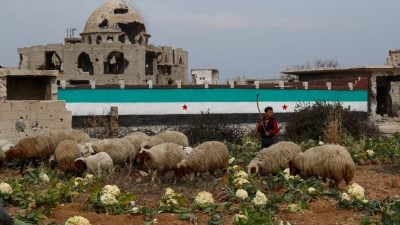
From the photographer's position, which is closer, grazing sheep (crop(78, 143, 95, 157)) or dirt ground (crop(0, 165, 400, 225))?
dirt ground (crop(0, 165, 400, 225))

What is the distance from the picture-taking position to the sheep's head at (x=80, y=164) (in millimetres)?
11156

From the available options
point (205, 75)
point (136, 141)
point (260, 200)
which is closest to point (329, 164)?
point (260, 200)

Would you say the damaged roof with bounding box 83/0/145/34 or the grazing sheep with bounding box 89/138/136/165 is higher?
the damaged roof with bounding box 83/0/145/34

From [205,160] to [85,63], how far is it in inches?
1740

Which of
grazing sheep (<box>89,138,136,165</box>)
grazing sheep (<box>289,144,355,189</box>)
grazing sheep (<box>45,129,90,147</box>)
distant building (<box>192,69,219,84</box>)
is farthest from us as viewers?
distant building (<box>192,69,219,84</box>)

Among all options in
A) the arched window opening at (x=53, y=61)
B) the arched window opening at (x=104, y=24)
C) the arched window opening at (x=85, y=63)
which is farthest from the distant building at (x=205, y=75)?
the arched window opening at (x=53, y=61)

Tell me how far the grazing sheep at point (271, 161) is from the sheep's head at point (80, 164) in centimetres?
317

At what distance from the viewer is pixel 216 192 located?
9.71 meters

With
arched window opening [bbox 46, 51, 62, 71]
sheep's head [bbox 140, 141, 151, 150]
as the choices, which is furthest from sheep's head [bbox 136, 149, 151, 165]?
arched window opening [bbox 46, 51, 62, 71]

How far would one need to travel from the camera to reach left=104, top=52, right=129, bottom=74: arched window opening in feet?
172

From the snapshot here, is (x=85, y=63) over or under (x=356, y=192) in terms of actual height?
over

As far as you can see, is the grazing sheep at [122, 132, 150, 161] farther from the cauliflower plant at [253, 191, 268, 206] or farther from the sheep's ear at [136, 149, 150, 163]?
the cauliflower plant at [253, 191, 268, 206]

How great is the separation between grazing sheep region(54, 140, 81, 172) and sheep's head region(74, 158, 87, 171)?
23 cm

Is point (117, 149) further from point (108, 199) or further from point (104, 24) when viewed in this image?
point (104, 24)
